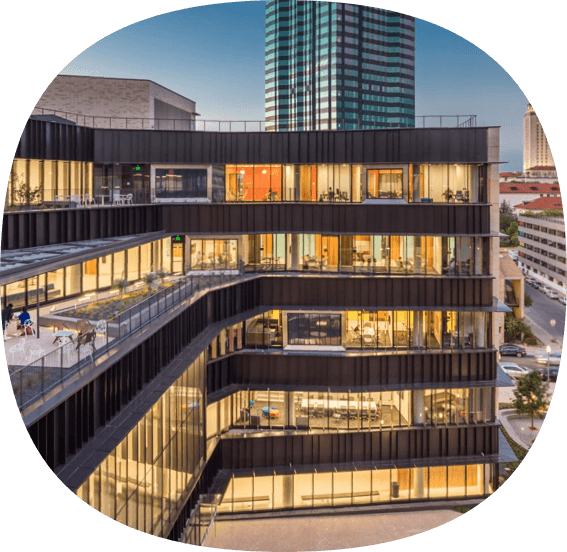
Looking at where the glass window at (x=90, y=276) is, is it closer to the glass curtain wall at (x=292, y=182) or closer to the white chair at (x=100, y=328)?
the glass curtain wall at (x=292, y=182)

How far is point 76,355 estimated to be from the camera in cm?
1647

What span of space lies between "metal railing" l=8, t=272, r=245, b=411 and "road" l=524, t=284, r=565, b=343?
235 feet

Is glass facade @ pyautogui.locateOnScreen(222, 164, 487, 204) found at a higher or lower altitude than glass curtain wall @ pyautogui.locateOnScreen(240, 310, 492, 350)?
higher

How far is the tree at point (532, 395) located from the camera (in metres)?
55.7

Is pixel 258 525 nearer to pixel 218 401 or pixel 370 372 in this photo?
pixel 218 401

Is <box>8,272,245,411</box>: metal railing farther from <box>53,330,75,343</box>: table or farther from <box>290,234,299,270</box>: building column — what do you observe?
<box>290,234,299,270</box>: building column

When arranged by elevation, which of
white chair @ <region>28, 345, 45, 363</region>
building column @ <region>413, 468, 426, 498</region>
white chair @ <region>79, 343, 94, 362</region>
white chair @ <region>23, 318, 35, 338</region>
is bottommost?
building column @ <region>413, 468, 426, 498</region>

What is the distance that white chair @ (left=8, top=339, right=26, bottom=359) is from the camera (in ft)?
53.2

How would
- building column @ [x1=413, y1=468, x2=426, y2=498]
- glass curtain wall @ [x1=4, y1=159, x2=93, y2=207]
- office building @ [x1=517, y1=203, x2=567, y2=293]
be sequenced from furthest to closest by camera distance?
office building @ [x1=517, y1=203, x2=567, y2=293], building column @ [x1=413, y1=468, x2=426, y2=498], glass curtain wall @ [x1=4, y1=159, x2=93, y2=207]

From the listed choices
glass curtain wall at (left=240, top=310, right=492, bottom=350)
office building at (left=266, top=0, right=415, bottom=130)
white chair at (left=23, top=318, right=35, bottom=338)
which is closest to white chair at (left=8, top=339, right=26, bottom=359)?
white chair at (left=23, top=318, right=35, bottom=338)

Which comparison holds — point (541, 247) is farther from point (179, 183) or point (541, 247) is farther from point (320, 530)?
point (320, 530)

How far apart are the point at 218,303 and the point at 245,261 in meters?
6.99

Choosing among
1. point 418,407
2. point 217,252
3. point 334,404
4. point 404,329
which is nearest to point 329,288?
point 404,329

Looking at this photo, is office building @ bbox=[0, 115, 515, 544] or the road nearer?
office building @ bbox=[0, 115, 515, 544]
